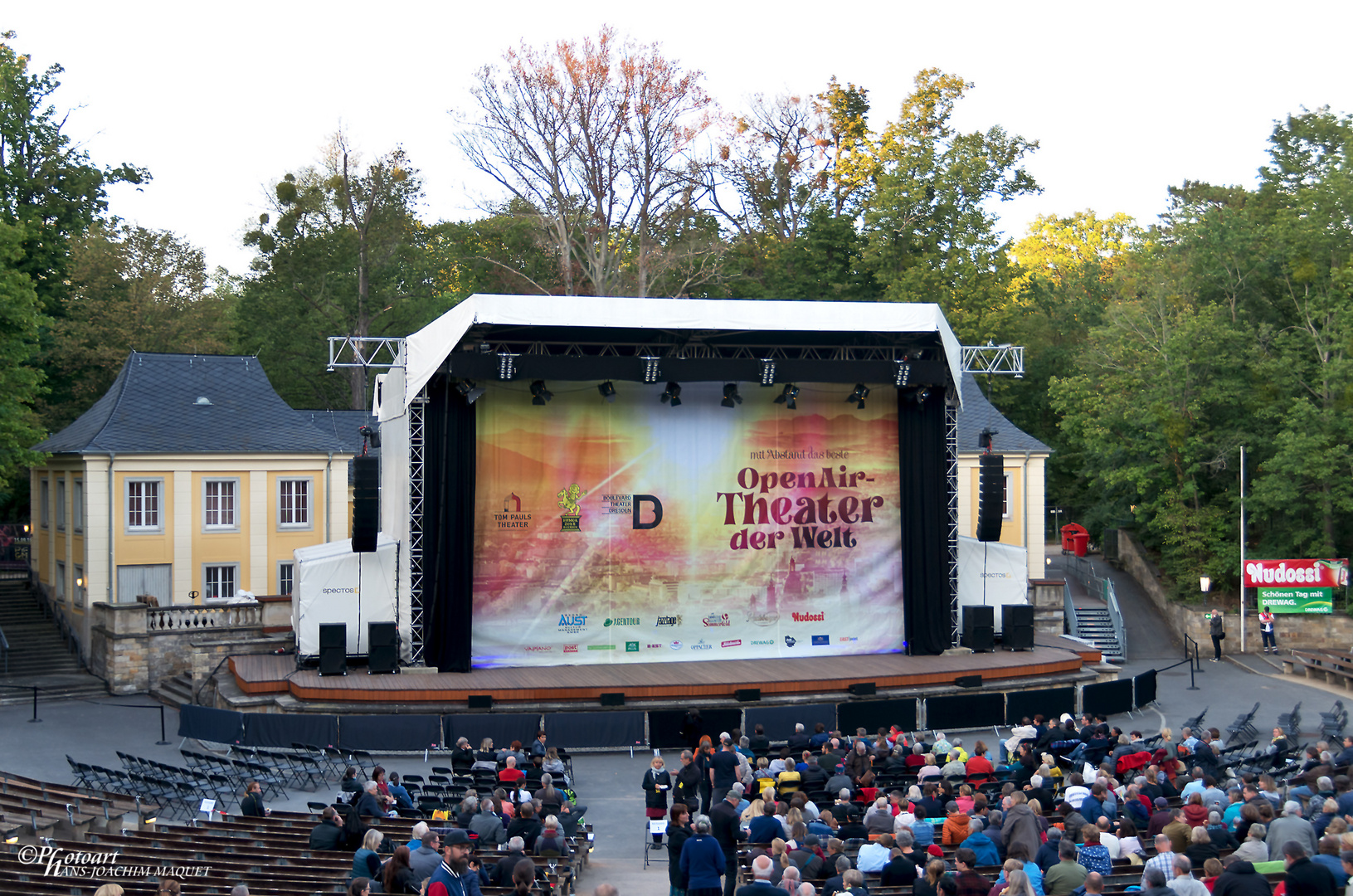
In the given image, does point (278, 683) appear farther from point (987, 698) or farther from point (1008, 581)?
point (1008, 581)

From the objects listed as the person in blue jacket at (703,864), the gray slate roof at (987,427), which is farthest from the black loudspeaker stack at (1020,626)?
the person in blue jacket at (703,864)

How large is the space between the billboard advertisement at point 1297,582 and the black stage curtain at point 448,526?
19.4 meters

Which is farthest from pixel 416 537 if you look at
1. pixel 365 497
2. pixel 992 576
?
pixel 992 576

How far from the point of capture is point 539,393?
2267 cm

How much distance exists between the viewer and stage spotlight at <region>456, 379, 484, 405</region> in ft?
71.4

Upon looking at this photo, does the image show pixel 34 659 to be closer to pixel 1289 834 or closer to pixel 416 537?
pixel 416 537

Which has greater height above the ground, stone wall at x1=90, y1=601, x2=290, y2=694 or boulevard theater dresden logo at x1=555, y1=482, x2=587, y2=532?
boulevard theater dresden logo at x1=555, y1=482, x2=587, y2=532

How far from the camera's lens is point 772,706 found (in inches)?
825

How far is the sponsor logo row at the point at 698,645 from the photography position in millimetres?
23188

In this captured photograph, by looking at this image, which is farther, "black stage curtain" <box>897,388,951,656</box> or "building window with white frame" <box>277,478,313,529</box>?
"building window with white frame" <box>277,478,313,529</box>

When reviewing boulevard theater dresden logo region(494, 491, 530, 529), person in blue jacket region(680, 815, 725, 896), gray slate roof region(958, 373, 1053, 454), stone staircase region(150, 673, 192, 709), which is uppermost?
gray slate roof region(958, 373, 1053, 454)

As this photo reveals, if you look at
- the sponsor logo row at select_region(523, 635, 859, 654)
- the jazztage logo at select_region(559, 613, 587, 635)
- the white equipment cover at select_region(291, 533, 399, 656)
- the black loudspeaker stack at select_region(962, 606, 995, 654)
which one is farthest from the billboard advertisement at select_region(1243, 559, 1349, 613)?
the white equipment cover at select_region(291, 533, 399, 656)

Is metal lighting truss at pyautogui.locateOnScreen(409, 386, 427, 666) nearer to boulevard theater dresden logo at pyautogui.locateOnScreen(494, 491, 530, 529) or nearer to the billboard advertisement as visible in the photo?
boulevard theater dresden logo at pyautogui.locateOnScreen(494, 491, 530, 529)

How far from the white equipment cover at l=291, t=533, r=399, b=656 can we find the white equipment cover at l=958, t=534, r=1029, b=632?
38.4 feet
